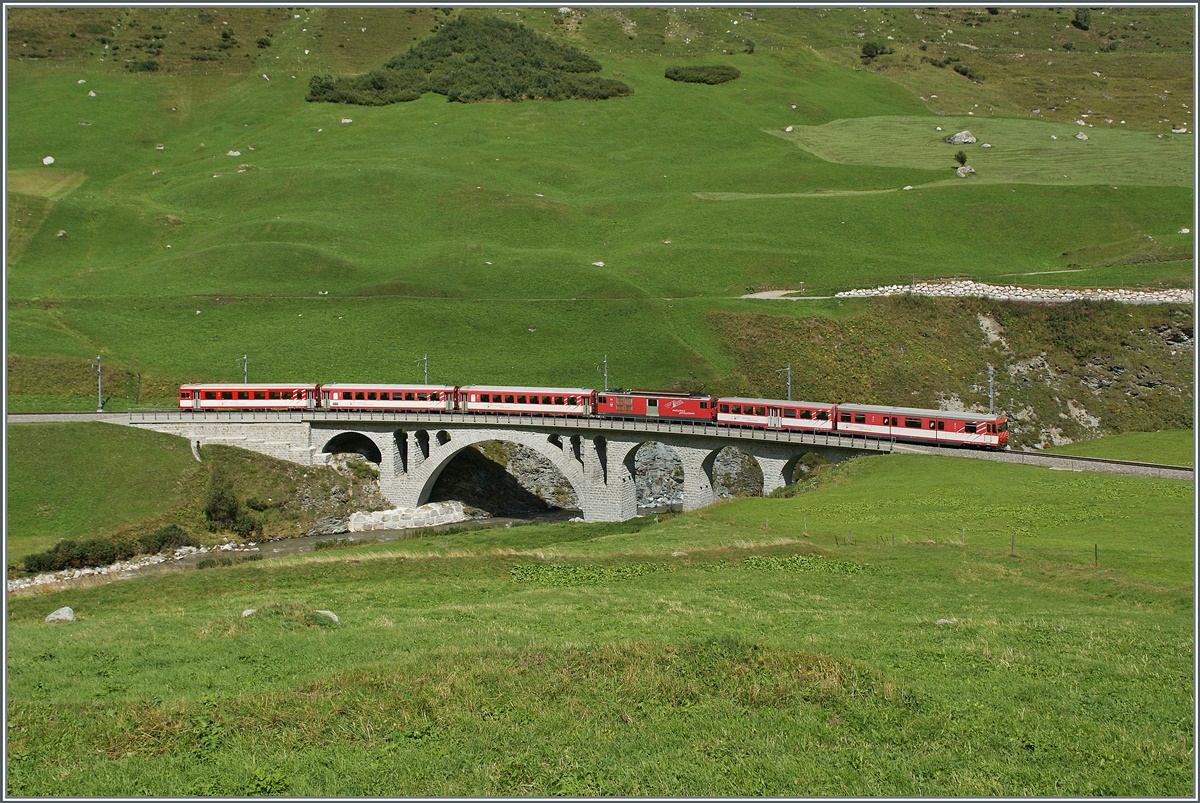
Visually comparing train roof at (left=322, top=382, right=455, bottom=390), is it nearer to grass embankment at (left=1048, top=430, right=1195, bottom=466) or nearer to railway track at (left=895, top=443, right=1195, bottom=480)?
railway track at (left=895, top=443, right=1195, bottom=480)

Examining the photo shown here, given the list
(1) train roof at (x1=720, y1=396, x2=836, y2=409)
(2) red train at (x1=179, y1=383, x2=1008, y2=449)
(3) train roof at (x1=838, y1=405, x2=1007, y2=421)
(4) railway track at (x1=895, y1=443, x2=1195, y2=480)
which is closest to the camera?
(4) railway track at (x1=895, y1=443, x2=1195, y2=480)

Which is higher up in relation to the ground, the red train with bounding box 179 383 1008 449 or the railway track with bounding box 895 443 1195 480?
the red train with bounding box 179 383 1008 449

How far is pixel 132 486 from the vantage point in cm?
7950

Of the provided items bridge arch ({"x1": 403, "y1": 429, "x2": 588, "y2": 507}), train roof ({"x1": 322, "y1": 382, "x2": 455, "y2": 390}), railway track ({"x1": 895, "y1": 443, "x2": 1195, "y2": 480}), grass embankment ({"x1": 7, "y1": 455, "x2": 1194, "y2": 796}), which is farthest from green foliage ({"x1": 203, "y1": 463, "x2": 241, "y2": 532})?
railway track ({"x1": 895, "y1": 443, "x2": 1195, "y2": 480})

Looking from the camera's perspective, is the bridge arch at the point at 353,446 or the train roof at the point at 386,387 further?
the bridge arch at the point at 353,446

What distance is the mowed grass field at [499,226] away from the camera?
110 m

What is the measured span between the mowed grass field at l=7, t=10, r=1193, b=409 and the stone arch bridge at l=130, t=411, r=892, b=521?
1375cm

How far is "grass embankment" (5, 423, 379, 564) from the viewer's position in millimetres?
73163

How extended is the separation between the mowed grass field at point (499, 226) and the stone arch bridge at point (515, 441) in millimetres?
13747

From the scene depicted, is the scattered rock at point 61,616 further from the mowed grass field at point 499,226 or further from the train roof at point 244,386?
the mowed grass field at point 499,226

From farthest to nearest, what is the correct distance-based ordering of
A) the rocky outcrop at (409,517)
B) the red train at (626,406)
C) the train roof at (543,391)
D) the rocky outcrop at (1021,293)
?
the rocky outcrop at (1021,293) < the train roof at (543,391) < the rocky outcrop at (409,517) < the red train at (626,406)

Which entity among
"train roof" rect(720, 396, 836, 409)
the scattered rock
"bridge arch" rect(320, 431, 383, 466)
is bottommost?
the scattered rock

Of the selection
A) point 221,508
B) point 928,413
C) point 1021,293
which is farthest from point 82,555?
point 1021,293

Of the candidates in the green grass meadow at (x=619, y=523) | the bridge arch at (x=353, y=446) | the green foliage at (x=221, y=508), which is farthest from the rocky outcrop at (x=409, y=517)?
the green foliage at (x=221, y=508)
